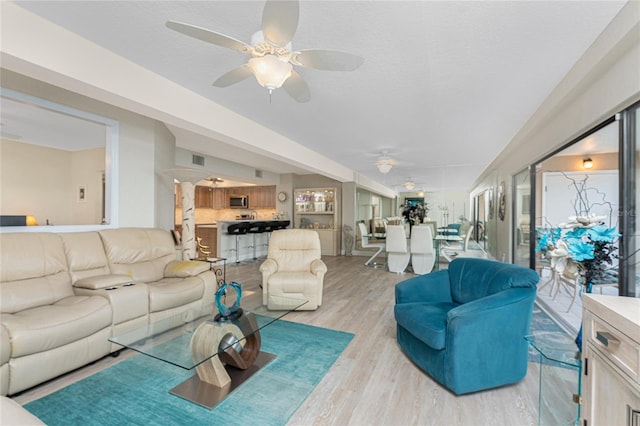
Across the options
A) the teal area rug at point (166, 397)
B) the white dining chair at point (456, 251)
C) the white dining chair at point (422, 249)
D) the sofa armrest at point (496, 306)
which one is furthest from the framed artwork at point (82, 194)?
the white dining chair at point (456, 251)

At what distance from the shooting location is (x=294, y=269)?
3.85 meters

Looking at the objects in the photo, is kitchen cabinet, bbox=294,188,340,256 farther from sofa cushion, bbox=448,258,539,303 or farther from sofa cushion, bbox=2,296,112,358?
sofa cushion, bbox=2,296,112,358

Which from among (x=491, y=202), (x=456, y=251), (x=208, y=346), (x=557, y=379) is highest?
(x=491, y=202)

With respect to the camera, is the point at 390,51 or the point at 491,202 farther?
the point at 491,202

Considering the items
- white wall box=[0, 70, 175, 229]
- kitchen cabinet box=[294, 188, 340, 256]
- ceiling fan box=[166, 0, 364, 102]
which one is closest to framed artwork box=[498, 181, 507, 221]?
kitchen cabinet box=[294, 188, 340, 256]

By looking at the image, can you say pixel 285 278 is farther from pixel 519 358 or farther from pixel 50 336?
pixel 519 358

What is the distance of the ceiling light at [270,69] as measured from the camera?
5.75 feet

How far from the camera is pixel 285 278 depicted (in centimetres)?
346

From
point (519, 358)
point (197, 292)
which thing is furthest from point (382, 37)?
point (197, 292)

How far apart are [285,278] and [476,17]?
3025 millimetres

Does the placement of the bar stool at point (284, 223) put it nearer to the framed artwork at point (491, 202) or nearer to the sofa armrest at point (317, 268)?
the sofa armrest at point (317, 268)

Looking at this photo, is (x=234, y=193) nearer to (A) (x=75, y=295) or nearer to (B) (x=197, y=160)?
(B) (x=197, y=160)

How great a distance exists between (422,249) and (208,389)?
4.51 metres

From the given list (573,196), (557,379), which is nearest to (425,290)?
(557,379)
